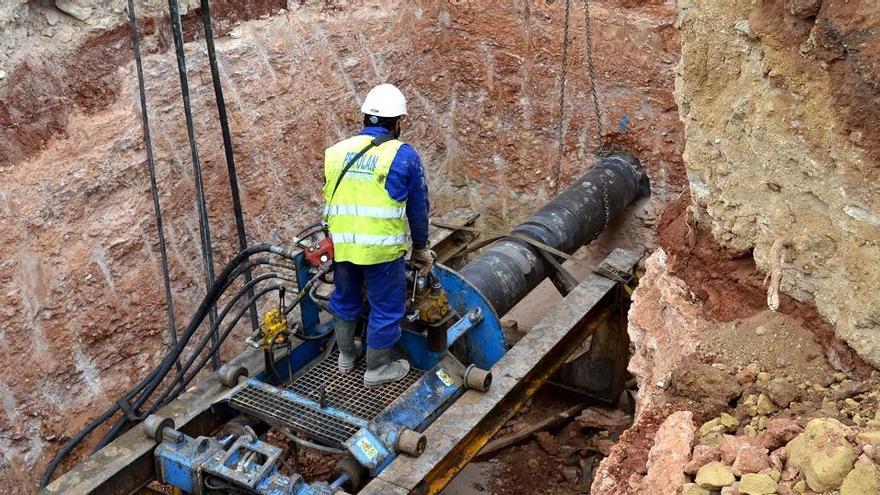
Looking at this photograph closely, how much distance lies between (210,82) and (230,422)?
2.53 metres

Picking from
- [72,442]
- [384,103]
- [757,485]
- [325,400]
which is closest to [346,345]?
[325,400]

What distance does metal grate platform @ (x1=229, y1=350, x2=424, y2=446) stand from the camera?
4664mm

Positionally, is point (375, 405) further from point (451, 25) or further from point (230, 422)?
point (451, 25)

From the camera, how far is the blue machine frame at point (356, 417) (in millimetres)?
4312

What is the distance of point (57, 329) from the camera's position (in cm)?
552

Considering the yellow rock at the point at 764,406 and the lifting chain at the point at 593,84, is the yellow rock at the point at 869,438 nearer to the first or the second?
the yellow rock at the point at 764,406

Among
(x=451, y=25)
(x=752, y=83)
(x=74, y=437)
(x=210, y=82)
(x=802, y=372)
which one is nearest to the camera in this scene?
(x=802, y=372)

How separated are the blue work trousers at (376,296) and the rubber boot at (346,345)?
2.8 inches

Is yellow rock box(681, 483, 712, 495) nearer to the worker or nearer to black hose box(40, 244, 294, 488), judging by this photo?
the worker

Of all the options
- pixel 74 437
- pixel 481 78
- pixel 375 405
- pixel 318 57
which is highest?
pixel 318 57

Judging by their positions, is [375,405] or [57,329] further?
[57,329]

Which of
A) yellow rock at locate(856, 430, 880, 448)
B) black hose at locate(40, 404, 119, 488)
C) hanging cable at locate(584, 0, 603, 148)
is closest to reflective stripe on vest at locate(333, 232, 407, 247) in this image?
black hose at locate(40, 404, 119, 488)

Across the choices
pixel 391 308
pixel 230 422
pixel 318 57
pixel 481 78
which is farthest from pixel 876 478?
pixel 481 78

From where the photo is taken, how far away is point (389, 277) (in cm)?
477
